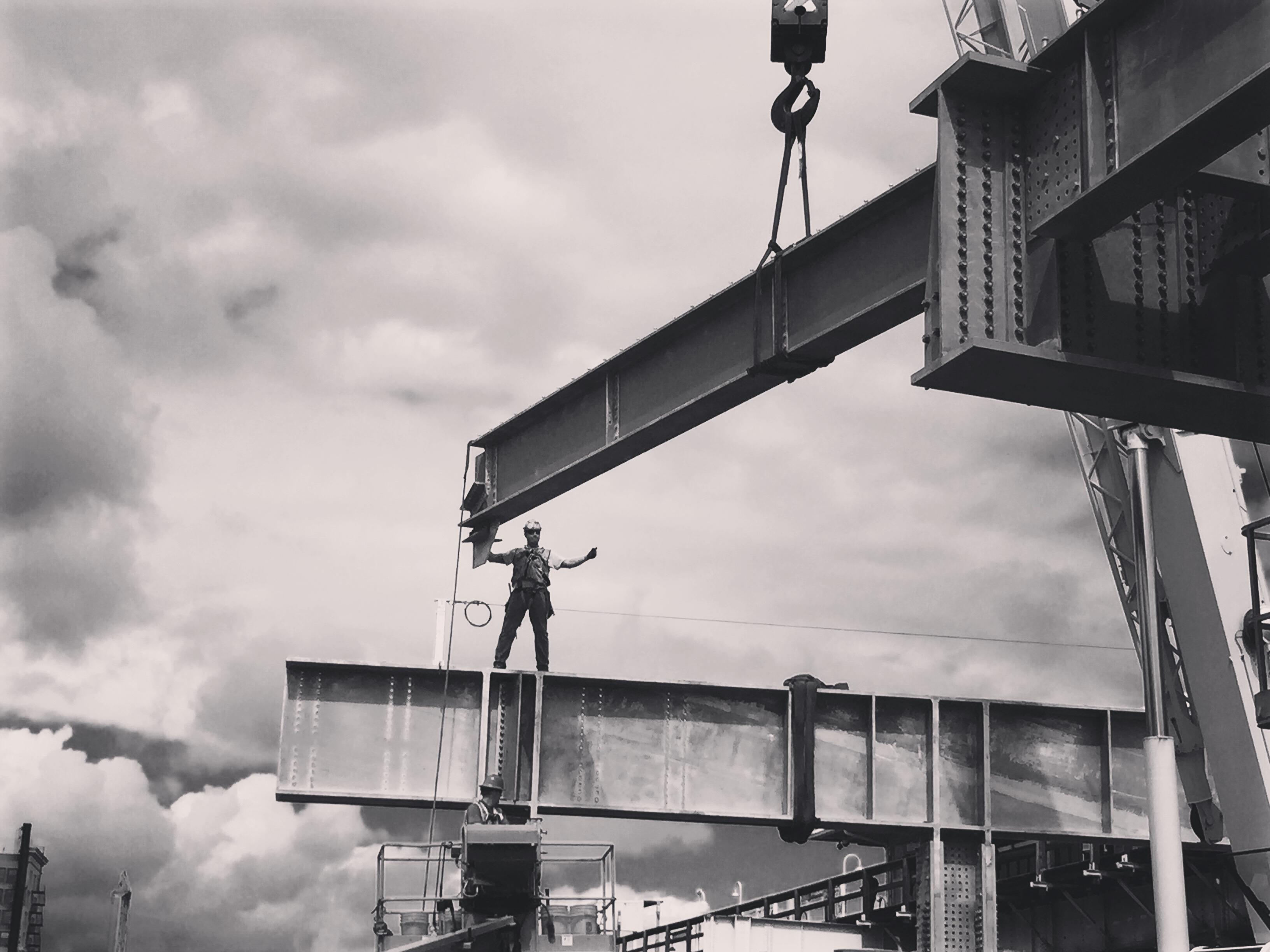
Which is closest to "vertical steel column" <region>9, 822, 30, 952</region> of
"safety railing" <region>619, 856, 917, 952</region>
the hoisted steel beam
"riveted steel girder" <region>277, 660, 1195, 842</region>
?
"safety railing" <region>619, 856, 917, 952</region>

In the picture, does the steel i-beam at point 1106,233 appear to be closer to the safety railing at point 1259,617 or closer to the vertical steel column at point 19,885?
the safety railing at point 1259,617

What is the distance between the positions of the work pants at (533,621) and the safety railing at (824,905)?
3990 millimetres

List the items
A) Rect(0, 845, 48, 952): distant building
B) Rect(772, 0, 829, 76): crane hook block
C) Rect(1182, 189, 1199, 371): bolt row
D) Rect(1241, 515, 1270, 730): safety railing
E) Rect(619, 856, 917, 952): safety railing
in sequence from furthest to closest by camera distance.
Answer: Rect(0, 845, 48, 952): distant building → Rect(619, 856, 917, 952): safety railing → Rect(1241, 515, 1270, 730): safety railing → Rect(772, 0, 829, 76): crane hook block → Rect(1182, 189, 1199, 371): bolt row

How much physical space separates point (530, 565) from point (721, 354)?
614 centimetres

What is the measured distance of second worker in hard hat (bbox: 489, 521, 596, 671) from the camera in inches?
774

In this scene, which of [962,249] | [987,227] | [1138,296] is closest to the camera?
[962,249]

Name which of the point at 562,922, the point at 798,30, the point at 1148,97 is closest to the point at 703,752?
the point at 562,922

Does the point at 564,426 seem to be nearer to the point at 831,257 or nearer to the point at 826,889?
the point at 831,257

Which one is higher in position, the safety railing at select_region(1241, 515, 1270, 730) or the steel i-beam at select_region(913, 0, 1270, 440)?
the steel i-beam at select_region(913, 0, 1270, 440)

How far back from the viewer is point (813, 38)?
37.8 feet

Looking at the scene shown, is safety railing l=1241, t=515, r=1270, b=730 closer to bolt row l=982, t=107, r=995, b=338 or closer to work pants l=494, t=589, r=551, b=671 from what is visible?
bolt row l=982, t=107, r=995, b=338

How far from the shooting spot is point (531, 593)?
781 inches

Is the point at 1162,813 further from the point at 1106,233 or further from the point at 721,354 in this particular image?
the point at 721,354

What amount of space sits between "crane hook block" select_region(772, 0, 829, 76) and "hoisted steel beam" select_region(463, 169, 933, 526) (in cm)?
123
